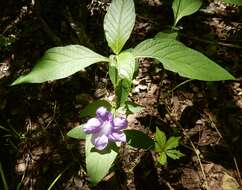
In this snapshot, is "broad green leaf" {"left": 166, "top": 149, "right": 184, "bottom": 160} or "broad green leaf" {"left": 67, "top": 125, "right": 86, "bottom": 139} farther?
"broad green leaf" {"left": 166, "top": 149, "right": 184, "bottom": 160}

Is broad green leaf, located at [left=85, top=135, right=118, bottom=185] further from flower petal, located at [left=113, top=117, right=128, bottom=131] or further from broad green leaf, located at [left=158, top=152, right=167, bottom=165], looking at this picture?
broad green leaf, located at [left=158, top=152, right=167, bottom=165]

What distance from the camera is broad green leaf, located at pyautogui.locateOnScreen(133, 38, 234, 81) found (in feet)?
5.39

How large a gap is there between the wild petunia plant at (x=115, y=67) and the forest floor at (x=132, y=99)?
535mm

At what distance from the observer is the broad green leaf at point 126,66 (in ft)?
5.63

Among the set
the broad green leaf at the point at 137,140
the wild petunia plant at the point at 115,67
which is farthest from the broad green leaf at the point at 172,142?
the wild petunia plant at the point at 115,67

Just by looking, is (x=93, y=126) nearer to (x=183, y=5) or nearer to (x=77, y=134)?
(x=77, y=134)

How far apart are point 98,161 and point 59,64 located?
1.74 feet

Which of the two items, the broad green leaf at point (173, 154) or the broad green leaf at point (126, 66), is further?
the broad green leaf at point (173, 154)

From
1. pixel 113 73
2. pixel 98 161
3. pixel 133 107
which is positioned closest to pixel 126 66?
pixel 113 73

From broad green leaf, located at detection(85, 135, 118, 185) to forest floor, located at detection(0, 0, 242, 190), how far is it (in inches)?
20.3

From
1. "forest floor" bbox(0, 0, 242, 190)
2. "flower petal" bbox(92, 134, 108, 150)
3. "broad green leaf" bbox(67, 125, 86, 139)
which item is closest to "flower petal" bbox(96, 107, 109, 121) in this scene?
"flower petal" bbox(92, 134, 108, 150)

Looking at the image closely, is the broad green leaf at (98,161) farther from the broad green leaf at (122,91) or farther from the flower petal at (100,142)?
the broad green leaf at (122,91)

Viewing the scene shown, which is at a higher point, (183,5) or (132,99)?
(183,5)

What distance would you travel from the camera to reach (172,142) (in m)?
2.20
